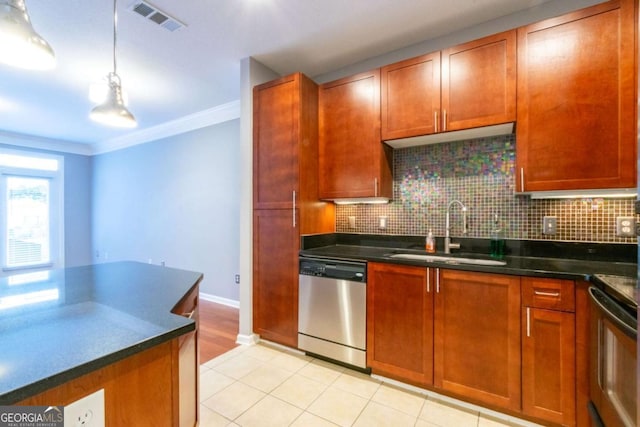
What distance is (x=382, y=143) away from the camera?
243 centimetres

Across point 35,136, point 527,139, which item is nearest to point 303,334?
A: point 527,139

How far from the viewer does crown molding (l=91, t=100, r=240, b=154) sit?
3.90 metres

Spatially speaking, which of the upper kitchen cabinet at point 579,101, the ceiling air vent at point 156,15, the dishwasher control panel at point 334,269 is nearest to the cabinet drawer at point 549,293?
the upper kitchen cabinet at point 579,101

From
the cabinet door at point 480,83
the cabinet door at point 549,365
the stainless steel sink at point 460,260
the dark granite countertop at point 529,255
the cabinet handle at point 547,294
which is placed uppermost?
the cabinet door at point 480,83

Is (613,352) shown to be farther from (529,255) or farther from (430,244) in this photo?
(430,244)

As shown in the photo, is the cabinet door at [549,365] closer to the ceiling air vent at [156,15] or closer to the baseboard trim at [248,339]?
the baseboard trim at [248,339]

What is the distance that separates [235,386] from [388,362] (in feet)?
3.71

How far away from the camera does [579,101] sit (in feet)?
5.57

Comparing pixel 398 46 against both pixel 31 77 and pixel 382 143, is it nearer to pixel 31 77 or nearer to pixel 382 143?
pixel 382 143

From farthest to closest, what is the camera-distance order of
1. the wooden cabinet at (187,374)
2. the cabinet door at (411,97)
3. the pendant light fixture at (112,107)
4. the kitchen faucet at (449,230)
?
the kitchen faucet at (449,230) < the cabinet door at (411,97) < the pendant light fixture at (112,107) < the wooden cabinet at (187,374)

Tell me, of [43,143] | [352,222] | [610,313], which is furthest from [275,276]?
[43,143]

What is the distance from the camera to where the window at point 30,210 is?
4922 millimetres

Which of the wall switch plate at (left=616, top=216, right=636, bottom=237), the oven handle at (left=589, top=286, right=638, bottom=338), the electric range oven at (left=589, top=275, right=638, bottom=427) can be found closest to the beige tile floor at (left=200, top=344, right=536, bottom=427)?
the electric range oven at (left=589, top=275, right=638, bottom=427)

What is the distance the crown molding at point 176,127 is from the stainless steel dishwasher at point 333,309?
8.46 ft
